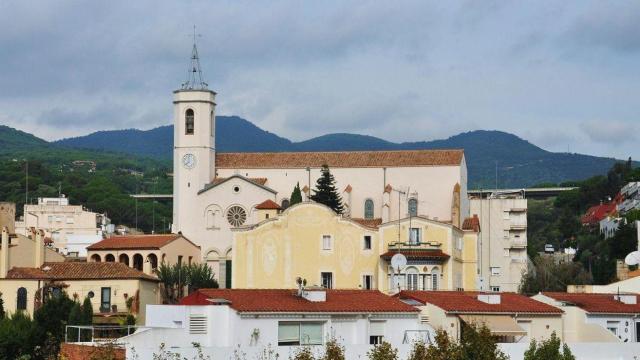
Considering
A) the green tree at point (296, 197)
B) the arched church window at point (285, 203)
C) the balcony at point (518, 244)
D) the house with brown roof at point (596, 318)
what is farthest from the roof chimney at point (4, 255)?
the balcony at point (518, 244)

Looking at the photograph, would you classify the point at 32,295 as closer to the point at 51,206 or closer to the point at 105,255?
the point at 105,255

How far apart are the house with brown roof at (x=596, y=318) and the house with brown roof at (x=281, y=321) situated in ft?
21.5

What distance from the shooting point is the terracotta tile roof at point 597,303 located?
50.3 meters

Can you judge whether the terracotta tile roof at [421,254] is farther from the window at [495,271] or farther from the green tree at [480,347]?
the green tree at [480,347]

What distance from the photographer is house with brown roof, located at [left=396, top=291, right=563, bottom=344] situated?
4641 centimetres

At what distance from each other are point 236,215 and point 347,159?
9144 mm

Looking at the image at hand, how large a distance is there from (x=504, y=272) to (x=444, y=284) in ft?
78.3

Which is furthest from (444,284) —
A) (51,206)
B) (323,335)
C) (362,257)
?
(51,206)

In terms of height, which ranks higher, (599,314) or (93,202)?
(93,202)

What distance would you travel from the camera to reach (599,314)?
50000mm

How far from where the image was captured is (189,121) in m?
111

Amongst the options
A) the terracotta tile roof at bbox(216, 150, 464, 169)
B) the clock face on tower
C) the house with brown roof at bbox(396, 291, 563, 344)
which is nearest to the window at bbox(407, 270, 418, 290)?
the terracotta tile roof at bbox(216, 150, 464, 169)

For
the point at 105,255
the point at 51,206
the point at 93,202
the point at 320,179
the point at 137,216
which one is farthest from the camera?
the point at 93,202

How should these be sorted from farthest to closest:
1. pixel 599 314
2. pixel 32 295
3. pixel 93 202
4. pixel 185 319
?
pixel 93 202
pixel 32 295
pixel 599 314
pixel 185 319
